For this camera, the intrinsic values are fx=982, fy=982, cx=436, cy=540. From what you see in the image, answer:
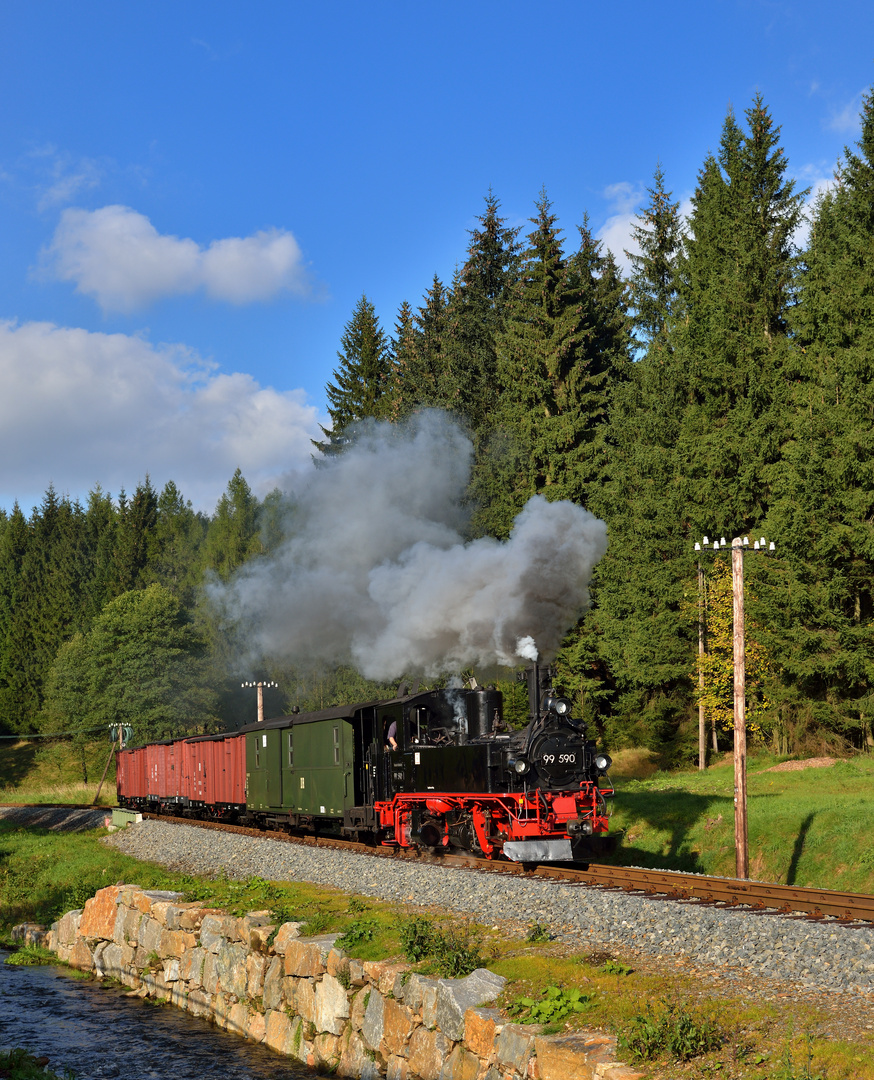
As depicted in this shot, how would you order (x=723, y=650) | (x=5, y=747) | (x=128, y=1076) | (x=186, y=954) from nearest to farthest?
(x=128, y=1076) → (x=186, y=954) → (x=723, y=650) → (x=5, y=747)

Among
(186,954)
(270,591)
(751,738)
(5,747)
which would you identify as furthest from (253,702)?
(186,954)

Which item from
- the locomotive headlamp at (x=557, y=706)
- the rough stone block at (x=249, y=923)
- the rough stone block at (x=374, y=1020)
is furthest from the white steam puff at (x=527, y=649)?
the rough stone block at (x=374, y=1020)

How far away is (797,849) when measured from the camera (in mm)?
20578

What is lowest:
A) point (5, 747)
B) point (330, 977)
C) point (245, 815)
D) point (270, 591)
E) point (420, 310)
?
point (5, 747)

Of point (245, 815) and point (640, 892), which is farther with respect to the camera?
point (245, 815)

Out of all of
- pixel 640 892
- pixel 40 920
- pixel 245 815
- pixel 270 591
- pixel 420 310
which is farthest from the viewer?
pixel 420 310

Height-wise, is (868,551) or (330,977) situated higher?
(868,551)

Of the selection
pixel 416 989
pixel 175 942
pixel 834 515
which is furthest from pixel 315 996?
pixel 834 515

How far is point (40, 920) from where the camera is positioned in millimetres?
21438

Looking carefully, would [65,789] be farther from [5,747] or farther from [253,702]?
[5,747]

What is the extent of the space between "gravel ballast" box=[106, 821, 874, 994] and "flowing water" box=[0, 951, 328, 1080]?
8.93 feet

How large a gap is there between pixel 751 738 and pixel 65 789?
125 ft

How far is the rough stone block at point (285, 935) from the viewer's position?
486 inches

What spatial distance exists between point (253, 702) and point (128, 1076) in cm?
6308
